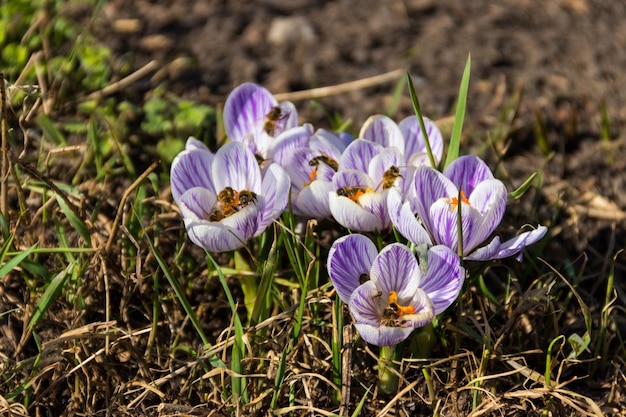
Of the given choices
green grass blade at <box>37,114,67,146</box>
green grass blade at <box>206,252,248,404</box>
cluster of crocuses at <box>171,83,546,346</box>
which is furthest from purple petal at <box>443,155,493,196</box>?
green grass blade at <box>37,114,67,146</box>

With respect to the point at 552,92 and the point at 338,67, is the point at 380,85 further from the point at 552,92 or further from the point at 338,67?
the point at 552,92

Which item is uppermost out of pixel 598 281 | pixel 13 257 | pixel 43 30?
pixel 43 30

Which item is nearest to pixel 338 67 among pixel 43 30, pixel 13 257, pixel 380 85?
pixel 380 85

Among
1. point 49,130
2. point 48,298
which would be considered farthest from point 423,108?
point 48,298

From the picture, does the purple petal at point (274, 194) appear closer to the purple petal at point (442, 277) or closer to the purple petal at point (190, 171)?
the purple petal at point (190, 171)

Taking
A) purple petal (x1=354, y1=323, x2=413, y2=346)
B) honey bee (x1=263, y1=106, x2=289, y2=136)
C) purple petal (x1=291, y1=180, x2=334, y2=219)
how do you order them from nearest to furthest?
1. purple petal (x1=354, y1=323, x2=413, y2=346)
2. purple petal (x1=291, y1=180, x2=334, y2=219)
3. honey bee (x1=263, y1=106, x2=289, y2=136)

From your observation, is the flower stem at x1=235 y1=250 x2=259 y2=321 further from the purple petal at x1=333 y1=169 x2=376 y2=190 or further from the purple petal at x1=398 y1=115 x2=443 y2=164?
the purple petal at x1=398 y1=115 x2=443 y2=164

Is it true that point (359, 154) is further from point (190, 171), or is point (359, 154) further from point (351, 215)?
point (190, 171)
